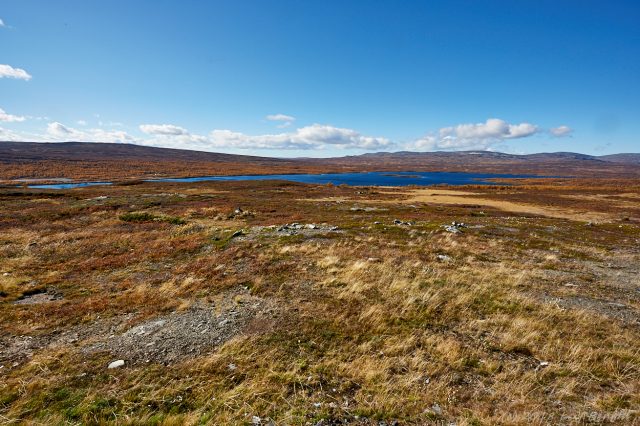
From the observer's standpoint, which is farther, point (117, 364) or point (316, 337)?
point (316, 337)

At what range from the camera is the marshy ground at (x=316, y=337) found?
19.9 ft

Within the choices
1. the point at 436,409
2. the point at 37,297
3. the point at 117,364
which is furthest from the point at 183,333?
the point at 37,297

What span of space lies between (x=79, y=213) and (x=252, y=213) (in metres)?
19.7

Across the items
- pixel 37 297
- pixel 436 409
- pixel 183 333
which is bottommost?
pixel 37 297

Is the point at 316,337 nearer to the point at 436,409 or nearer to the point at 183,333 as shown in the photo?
the point at 436,409

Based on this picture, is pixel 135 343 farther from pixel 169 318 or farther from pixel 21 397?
pixel 21 397

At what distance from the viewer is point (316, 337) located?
870 cm

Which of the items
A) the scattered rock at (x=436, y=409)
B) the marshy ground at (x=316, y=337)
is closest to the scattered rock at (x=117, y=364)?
the marshy ground at (x=316, y=337)

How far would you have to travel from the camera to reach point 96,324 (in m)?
9.58

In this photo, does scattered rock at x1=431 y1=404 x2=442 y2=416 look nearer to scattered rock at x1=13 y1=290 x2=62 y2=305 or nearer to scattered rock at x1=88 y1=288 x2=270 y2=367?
scattered rock at x1=88 y1=288 x2=270 y2=367

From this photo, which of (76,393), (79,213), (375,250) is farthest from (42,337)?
(79,213)

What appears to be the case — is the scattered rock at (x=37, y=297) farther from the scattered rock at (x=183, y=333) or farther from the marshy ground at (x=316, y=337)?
the scattered rock at (x=183, y=333)

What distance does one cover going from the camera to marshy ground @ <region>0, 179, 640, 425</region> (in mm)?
6070

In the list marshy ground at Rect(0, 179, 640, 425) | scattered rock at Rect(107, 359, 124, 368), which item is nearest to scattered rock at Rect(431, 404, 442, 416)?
marshy ground at Rect(0, 179, 640, 425)
